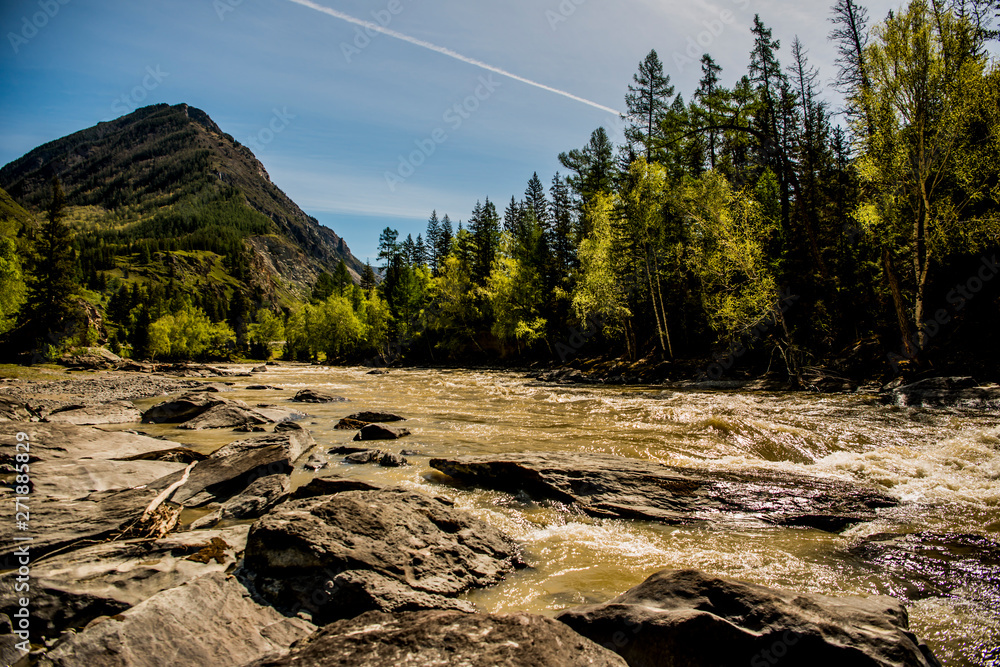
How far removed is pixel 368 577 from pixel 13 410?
1374 cm

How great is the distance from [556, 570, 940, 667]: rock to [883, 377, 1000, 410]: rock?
13.8 metres

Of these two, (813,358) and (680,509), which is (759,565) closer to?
(680,509)

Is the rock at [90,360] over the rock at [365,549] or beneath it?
over

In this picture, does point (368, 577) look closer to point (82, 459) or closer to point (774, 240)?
point (82, 459)

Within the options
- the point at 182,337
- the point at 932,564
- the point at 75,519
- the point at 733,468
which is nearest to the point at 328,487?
the point at 75,519

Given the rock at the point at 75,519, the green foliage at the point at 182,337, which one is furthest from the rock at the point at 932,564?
the green foliage at the point at 182,337

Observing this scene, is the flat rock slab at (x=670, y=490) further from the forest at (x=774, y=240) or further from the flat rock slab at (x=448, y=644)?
the forest at (x=774, y=240)

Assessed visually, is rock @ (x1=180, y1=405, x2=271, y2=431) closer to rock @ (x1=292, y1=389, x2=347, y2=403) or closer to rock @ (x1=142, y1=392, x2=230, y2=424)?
rock @ (x1=142, y1=392, x2=230, y2=424)

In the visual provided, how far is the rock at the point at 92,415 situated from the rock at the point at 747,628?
16.0m

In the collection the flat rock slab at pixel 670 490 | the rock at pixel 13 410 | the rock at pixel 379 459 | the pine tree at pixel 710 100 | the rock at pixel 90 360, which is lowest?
the flat rock slab at pixel 670 490

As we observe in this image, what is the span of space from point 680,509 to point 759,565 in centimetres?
156

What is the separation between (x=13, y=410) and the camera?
11109 mm

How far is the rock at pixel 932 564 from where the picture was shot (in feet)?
12.9

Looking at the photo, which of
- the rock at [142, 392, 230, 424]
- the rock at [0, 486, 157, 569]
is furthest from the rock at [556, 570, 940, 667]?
the rock at [142, 392, 230, 424]
